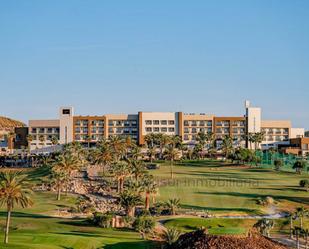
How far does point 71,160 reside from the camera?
129m

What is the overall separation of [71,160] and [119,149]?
33.9 meters

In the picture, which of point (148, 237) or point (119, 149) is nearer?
point (148, 237)

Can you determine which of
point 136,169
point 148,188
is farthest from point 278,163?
point 148,188

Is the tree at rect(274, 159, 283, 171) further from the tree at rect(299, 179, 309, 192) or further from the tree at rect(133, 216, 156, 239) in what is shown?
the tree at rect(133, 216, 156, 239)

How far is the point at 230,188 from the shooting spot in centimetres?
13475

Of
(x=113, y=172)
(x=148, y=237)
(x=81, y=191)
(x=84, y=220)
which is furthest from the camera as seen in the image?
(x=81, y=191)

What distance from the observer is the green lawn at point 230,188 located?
112 meters

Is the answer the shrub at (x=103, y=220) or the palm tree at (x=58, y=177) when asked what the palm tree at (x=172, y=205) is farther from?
the palm tree at (x=58, y=177)

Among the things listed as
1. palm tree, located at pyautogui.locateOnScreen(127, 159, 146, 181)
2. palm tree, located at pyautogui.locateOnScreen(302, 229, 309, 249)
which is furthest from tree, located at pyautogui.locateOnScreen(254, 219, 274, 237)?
palm tree, located at pyautogui.locateOnScreen(127, 159, 146, 181)

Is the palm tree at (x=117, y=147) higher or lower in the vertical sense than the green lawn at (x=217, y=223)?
higher

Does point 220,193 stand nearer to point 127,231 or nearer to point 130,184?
point 130,184

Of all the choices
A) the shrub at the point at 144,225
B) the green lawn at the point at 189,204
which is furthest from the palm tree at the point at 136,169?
the shrub at the point at 144,225

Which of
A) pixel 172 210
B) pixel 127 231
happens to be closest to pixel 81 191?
pixel 172 210

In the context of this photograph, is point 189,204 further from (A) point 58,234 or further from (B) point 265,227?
(A) point 58,234
